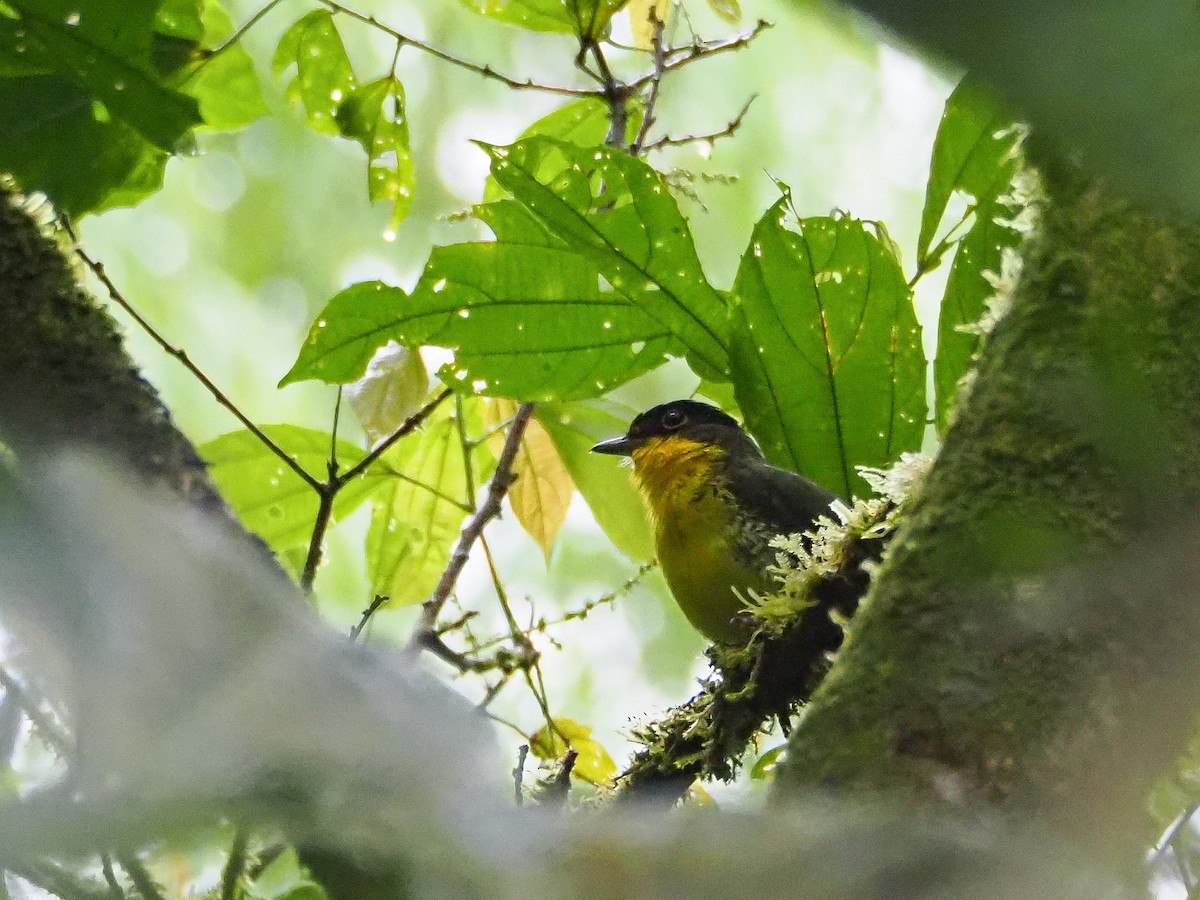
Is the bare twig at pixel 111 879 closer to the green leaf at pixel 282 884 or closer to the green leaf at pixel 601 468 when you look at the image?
the green leaf at pixel 282 884

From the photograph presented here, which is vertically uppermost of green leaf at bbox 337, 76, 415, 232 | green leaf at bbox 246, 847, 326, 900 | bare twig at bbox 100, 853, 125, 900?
green leaf at bbox 337, 76, 415, 232

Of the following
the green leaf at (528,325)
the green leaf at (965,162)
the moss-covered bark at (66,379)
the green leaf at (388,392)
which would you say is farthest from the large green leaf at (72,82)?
the green leaf at (965,162)

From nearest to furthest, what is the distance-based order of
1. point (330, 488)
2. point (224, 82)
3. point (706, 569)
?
point (330, 488) → point (224, 82) → point (706, 569)

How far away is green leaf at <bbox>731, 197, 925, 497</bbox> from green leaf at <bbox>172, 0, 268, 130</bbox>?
1.21 m

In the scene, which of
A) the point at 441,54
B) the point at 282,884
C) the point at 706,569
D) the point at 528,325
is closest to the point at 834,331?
the point at 528,325

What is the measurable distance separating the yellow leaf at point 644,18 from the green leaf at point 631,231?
38.9 inches

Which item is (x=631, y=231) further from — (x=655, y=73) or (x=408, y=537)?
(x=408, y=537)

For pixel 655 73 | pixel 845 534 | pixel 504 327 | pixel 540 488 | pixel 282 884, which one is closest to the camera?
pixel 282 884

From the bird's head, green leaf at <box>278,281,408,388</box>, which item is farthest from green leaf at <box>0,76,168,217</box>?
the bird's head

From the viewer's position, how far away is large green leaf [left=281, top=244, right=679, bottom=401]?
2213mm

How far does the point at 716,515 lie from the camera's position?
2.97 m

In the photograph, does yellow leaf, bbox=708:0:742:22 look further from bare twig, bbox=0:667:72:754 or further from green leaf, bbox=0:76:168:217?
bare twig, bbox=0:667:72:754

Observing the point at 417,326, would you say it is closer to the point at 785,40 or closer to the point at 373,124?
the point at 373,124

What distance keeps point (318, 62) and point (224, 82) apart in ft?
0.69
